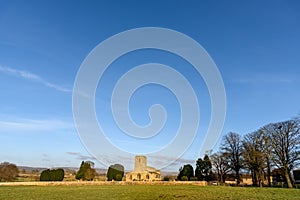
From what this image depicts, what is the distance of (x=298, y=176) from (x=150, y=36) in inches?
2908

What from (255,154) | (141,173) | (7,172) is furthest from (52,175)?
(255,154)

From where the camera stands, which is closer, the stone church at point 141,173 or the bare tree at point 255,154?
the bare tree at point 255,154

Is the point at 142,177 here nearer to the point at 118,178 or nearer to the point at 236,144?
the point at 118,178

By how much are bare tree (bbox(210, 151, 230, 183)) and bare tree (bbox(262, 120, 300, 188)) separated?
531 inches

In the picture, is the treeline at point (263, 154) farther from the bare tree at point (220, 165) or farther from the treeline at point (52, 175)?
the treeline at point (52, 175)

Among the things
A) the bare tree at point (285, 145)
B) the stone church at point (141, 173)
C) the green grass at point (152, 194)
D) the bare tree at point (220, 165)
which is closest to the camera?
the green grass at point (152, 194)

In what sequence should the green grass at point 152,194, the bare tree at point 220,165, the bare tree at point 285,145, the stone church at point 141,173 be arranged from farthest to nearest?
the stone church at point 141,173
the bare tree at point 220,165
the bare tree at point 285,145
the green grass at point 152,194

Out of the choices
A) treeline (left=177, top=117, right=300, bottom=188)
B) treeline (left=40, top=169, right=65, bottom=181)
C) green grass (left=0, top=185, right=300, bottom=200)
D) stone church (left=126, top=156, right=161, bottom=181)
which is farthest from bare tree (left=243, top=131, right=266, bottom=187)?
treeline (left=40, top=169, right=65, bottom=181)

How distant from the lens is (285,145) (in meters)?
40.5

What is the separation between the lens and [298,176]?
6756 cm

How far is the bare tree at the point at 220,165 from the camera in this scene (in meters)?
54.2

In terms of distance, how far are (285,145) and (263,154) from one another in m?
3.54

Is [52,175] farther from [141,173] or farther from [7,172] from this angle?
[141,173]

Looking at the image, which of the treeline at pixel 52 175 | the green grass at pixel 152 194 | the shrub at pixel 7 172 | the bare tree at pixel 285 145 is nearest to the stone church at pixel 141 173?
the treeline at pixel 52 175
